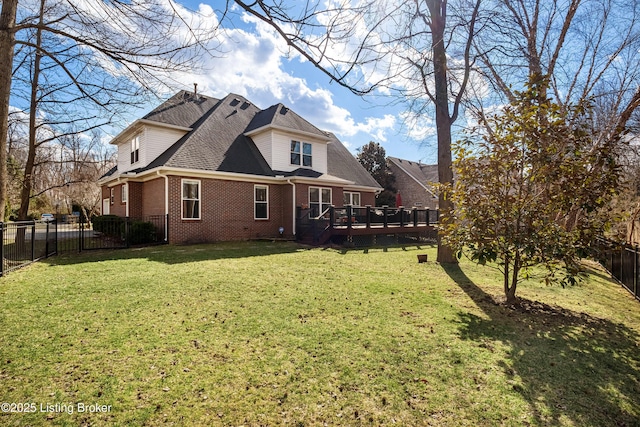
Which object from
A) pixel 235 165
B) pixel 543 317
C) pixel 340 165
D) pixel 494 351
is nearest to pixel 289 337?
pixel 494 351

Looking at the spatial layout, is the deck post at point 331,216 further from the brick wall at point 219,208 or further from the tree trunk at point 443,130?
the tree trunk at point 443,130

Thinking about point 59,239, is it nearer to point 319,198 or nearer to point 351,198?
point 319,198

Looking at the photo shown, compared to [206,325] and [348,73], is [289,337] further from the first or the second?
[348,73]

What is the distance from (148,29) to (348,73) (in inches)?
140

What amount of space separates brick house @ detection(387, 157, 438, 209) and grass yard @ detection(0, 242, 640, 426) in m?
21.9

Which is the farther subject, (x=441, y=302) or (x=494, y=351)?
(x=441, y=302)

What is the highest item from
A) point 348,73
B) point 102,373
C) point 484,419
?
point 348,73

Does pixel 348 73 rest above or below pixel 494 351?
above

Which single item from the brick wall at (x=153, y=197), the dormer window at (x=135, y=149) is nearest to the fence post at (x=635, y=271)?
the brick wall at (x=153, y=197)

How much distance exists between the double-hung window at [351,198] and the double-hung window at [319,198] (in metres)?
3.41

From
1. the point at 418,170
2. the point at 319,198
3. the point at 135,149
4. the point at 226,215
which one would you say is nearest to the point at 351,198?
the point at 319,198

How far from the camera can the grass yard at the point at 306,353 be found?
2744 millimetres

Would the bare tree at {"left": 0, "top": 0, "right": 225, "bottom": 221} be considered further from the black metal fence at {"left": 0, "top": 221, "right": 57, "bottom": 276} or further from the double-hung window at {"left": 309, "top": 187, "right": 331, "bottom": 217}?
the double-hung window at {"left": 309, "top": 187, "right": 331, "bottom": 217}

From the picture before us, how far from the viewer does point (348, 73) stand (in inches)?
135
